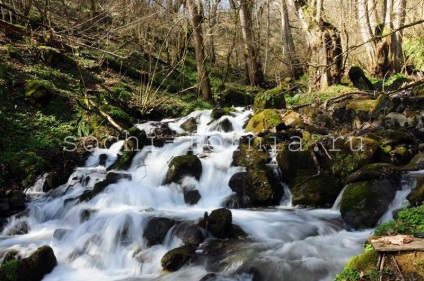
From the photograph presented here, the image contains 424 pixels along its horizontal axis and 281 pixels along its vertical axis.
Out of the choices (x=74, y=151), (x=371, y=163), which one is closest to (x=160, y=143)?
(x=74, y=151)

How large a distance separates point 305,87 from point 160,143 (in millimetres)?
9713

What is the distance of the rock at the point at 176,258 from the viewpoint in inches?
201

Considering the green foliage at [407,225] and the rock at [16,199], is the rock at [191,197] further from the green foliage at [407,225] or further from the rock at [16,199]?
the green foliage at [407,225]

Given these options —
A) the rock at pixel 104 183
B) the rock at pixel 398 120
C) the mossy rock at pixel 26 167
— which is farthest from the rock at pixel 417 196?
the mossy rock at pixel 26 167

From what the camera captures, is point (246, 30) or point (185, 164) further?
point (246, 30)

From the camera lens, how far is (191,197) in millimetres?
7785

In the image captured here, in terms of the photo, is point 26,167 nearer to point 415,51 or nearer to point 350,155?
point 350,155

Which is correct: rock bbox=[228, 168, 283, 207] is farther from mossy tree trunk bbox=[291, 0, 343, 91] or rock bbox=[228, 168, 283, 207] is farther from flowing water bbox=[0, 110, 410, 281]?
mossy tree trunk bbox=[291, 0, 343, 91]

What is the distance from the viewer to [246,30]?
57.8ft

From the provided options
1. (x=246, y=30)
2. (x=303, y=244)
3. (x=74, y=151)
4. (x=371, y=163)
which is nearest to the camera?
(x=303, y=244)

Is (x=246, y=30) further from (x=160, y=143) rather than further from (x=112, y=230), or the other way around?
(x=112, y=230)

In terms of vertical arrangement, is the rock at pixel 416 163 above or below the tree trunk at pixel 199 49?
below

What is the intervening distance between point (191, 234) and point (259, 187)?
7.29 ft

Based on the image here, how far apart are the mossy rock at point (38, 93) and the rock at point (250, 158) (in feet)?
21.9
